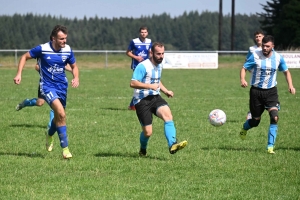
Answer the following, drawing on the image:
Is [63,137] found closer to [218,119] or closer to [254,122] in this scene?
[218,119]

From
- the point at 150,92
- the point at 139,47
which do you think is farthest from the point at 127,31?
the point at 150,92

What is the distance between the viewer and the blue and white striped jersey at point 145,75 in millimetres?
9531

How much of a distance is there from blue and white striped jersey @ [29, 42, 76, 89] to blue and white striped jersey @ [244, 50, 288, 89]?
307cm

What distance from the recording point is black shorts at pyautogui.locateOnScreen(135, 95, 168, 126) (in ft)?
31.5

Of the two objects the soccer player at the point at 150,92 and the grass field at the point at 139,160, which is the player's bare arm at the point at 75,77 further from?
the grass field at the point at 139,160

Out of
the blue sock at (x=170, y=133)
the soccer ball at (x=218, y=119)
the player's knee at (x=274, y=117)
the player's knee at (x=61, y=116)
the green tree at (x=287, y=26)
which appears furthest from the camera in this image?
the green tree at (x=287, y=26)

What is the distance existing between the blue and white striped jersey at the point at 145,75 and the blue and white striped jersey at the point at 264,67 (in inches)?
76.8

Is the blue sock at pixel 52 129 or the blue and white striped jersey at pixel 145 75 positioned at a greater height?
the blue and white striped jersey at pixel 145 75

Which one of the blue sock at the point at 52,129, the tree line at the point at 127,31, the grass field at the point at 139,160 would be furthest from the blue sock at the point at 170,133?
the tree line at the point at 127,31

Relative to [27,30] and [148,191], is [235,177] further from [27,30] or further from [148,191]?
[27,30]

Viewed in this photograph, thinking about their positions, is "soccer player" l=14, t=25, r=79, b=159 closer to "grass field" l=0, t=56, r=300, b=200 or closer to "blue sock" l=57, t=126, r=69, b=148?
"blue sock" l=57, t=126, r=69, b=148

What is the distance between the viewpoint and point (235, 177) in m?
8.33

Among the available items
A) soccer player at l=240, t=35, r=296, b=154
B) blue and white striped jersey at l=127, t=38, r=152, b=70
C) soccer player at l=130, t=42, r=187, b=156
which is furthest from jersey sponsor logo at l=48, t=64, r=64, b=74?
blue and white striped jersey at l=127, t=38, r=152, b=70

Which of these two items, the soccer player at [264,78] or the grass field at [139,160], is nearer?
the grass field at [139,160]
